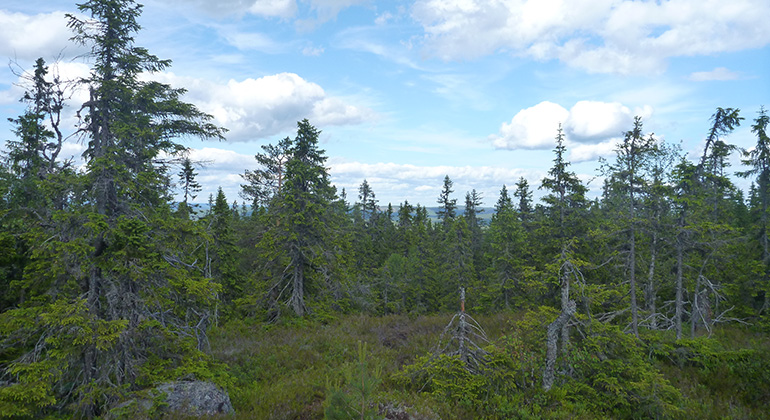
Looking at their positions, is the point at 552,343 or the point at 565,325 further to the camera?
the point at 565,325

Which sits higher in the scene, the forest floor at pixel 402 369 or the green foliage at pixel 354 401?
the green foliage at pixel 354 401

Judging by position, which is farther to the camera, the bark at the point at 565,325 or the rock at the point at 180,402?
the bark at the point at 565,325

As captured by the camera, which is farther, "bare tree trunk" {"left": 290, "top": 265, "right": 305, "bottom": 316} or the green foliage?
→ "bare tree trunk" {"left": 290, "top": 265, "right": 305, "bottom": 316}

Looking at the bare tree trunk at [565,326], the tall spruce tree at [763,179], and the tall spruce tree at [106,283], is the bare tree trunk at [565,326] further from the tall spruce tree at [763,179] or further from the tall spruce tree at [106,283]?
the tall spruce tree at [763,179]

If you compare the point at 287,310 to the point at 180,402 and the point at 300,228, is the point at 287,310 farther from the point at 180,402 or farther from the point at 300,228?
the point at 180,402

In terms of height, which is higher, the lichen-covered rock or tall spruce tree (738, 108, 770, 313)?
tall spruce tree (738, 108, 770, 313)

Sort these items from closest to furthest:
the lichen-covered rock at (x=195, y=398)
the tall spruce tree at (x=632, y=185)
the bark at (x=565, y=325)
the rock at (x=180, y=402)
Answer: the rock at (x=180, y=402) → the lichen-covered rock at (x=195, y=398) → the bark at (x=565, y=325) → the tall spruce tree at (x=632, y=185)

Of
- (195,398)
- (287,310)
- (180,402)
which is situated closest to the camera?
(180,402)

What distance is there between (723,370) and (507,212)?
1350 centimetres

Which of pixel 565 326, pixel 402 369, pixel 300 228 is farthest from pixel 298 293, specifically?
pixel 565 326

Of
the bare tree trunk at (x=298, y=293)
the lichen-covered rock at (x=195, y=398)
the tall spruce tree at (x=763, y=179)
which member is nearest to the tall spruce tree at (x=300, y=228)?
the bare tree trunk at (x=298, y=293)

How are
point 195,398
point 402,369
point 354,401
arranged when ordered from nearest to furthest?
point 354,401
point 195,398
point 402,369

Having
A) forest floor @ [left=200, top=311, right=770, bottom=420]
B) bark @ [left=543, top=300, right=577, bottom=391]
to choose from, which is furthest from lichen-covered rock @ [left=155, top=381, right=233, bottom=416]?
bark @ [left=543, top=300, right=577, bottom=391]

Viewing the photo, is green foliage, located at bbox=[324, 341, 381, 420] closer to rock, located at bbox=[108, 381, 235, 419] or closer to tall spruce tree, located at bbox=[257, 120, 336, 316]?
rock, located at bbox=[108, 381, 235, 419]
